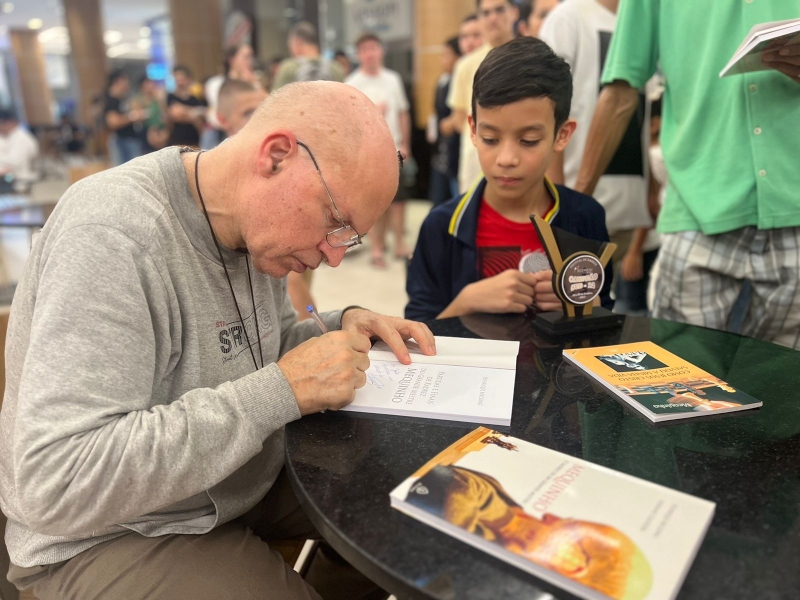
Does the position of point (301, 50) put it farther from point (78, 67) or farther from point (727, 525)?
point (78, 67)

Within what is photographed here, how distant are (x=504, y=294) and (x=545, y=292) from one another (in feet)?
0.35

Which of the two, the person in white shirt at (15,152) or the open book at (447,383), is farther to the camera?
the person in white shirt at (15,152)

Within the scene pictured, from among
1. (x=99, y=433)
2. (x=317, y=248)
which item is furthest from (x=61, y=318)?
(x=317, y=248)

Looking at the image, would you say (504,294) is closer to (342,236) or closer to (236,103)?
(342,236)

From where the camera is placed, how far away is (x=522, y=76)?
55.0 inches

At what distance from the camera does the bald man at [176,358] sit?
0.74 meters

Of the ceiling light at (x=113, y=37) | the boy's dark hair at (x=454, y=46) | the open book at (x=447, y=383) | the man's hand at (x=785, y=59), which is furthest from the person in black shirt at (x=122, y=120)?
the man's hand at (x=785, y=59)

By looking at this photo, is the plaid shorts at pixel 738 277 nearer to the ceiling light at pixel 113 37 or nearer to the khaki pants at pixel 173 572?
the khaki pants at pixel 173 572

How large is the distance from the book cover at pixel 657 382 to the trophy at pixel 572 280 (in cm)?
12

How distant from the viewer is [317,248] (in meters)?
0.97

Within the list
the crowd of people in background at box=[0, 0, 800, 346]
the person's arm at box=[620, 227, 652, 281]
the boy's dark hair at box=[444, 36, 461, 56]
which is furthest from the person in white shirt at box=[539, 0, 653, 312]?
the boy's dark hair at box=[444, 36, 461, 56]

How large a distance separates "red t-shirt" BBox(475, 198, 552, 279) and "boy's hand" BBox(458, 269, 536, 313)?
17cm

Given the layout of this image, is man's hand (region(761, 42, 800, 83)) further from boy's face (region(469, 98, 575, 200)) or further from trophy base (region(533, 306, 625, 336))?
trophy base (region(533, 306, 625, 336))

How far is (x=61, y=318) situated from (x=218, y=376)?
0.91 feet
